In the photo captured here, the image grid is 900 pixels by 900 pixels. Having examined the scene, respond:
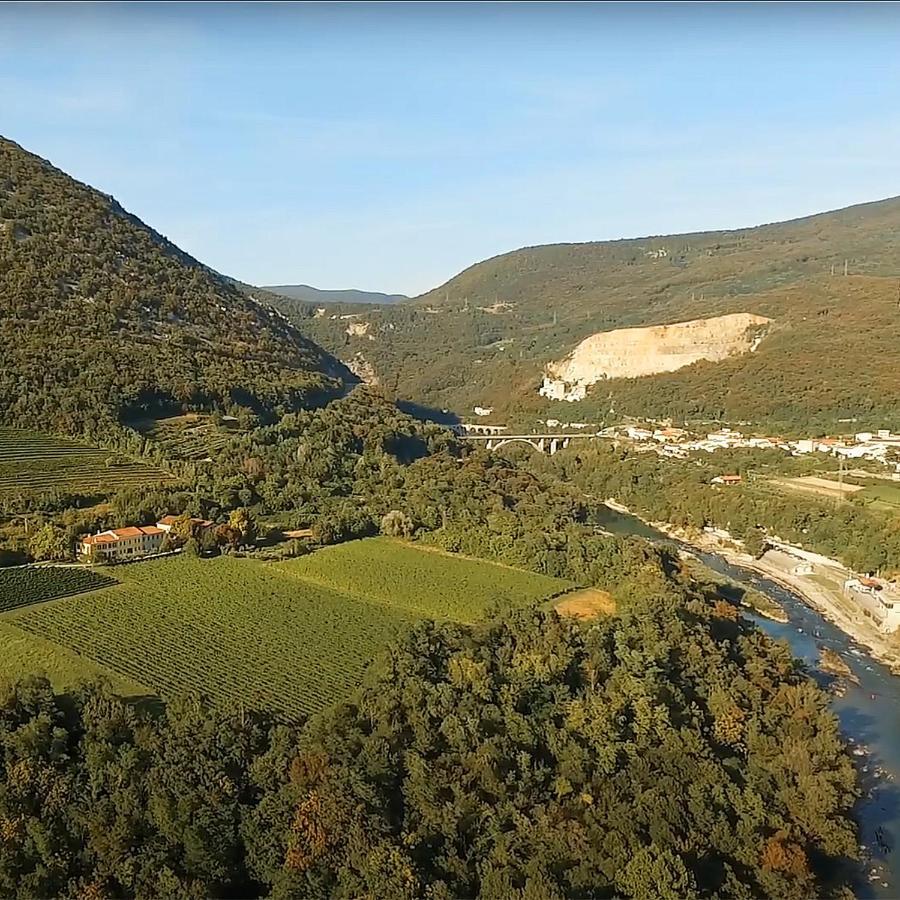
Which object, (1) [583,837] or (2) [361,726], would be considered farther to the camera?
(2) [361,726]

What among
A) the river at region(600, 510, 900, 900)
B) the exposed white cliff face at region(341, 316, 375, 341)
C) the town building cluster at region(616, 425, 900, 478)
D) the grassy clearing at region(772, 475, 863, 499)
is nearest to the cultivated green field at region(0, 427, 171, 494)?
the river at region(600, 510, 900, 900)

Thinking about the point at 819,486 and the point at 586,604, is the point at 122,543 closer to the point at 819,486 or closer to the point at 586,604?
the point at 586,604

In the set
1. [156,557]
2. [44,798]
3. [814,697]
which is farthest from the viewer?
[156,557]

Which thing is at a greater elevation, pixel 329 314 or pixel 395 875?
pixel 329 314

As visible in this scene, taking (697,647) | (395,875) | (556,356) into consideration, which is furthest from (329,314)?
(395,875)

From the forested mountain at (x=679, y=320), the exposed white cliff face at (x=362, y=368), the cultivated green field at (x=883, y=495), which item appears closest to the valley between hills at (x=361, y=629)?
the cultivated green field at (x=883, y=495)

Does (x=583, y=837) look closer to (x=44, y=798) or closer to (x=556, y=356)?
(x=44, y=798)
